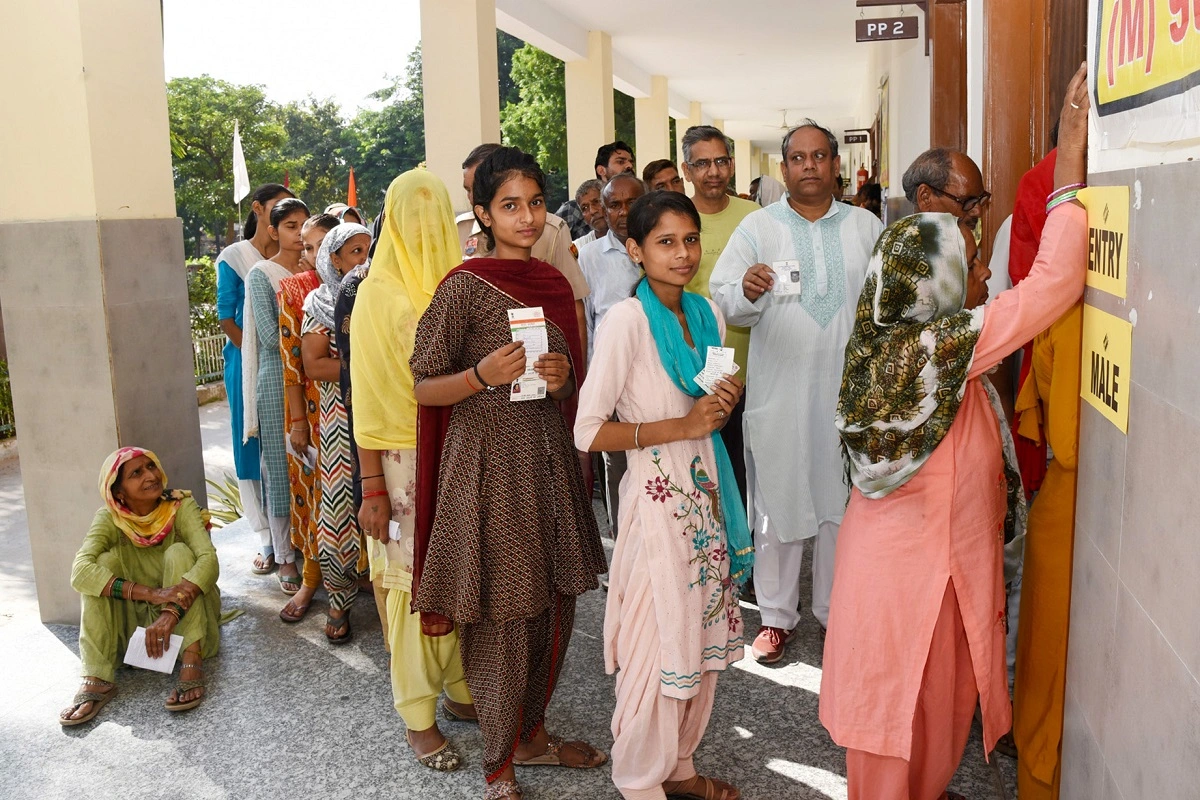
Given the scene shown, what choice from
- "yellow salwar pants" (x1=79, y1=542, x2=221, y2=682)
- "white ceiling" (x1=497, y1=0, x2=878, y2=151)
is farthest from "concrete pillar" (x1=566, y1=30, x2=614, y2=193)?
"yellow salwar pants" (x1=79, y1=542, x2=221, y2=682)

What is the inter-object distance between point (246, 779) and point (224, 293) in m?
2.94

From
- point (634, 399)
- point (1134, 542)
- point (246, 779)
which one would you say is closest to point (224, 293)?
point (246, 779)

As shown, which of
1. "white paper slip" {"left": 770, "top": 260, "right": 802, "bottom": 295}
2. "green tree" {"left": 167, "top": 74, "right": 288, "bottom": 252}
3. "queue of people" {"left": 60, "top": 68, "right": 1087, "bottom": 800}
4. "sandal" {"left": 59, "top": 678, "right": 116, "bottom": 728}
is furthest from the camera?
"green tree" {"left": 167, "top": 74, "right": 288, "bottom": 252}

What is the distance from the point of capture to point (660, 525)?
8.95 ft

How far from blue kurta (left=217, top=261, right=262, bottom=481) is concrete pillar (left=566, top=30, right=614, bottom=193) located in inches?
346

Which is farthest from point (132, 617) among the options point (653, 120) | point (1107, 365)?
point (653, 120)

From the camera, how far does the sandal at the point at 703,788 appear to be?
291 centimetres

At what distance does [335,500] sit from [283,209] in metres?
1.69

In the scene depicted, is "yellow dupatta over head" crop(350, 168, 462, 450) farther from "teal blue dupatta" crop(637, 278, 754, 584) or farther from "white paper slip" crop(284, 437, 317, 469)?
"white paper slip" crop(284, 437, 317, 469)

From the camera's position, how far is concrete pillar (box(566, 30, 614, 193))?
13820 mm

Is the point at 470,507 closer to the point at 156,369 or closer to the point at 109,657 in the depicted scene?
the point at 109,657

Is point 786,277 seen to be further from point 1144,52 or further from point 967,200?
point 1144,52

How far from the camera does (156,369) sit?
4746mm

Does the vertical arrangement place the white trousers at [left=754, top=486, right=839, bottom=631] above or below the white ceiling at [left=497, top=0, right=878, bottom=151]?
below
